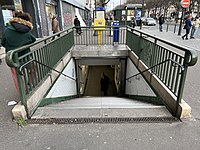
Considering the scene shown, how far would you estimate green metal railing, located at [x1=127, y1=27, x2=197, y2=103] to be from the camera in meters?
2.68

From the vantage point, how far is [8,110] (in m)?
3.15

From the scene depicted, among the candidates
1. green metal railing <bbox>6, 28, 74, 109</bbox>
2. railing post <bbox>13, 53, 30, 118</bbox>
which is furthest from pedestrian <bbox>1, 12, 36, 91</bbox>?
railing post <bbox>13, 53, 30, 118</bbox>

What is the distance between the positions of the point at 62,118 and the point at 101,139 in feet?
2.93

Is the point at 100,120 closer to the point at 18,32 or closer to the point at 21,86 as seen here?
the point at 21,86

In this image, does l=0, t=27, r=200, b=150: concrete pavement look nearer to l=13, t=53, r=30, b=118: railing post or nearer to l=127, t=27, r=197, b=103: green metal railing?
l=13, t=53, r=30, b=118: railing post

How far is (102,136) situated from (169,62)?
2035mm

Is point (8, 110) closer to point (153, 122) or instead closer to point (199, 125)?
point (153, 122)

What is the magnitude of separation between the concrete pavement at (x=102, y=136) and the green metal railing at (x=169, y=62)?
0.61m

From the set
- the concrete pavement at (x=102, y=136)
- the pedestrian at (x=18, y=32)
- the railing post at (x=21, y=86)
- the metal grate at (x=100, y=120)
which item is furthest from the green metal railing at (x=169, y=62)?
the pedestrian at (x=18, y=32)

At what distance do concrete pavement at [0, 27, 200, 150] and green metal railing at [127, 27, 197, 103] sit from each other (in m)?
0.61

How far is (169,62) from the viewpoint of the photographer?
332 centimetres

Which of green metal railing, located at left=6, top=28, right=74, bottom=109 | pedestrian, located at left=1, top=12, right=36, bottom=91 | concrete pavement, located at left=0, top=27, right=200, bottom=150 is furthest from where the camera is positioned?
pedestrian, located at left=1, top=12, right=36, bottom=91

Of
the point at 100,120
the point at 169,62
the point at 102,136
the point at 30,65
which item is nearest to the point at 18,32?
the point at 30,65

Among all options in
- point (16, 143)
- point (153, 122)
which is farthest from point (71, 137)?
point (153, 122)
